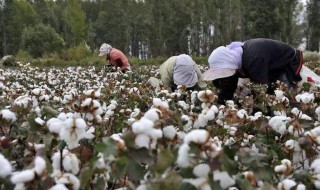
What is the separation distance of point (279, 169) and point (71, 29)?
56.5 m

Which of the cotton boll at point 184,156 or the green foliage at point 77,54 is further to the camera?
the green foliage at point 77,54

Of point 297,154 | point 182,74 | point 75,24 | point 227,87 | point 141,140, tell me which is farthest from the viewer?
point 75,24

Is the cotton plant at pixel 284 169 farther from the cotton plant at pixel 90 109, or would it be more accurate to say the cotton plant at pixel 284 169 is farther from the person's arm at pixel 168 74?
the person's arm at pixel 168 74

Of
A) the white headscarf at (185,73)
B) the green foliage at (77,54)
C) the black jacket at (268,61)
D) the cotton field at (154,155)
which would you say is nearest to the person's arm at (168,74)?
the white headscarf at (185,73)

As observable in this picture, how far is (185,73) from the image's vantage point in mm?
5496

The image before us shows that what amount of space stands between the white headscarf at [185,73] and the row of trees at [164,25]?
38541 mm

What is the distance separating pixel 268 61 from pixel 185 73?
1.57 meters

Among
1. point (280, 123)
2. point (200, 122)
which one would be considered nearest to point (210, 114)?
point (200, 122)

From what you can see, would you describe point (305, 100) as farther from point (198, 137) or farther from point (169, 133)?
point (198, 137)

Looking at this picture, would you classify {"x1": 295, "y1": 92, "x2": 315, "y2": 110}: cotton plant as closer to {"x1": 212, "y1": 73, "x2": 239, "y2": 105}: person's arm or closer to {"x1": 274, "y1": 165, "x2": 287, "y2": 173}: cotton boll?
{"x1": 274, "y1": 165, "x2": 287, "y2": 173}: cotton boll

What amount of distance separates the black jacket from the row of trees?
1578 inches

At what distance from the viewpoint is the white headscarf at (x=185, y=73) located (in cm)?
545

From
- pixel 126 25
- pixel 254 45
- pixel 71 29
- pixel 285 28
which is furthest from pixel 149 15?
pixel 254 45

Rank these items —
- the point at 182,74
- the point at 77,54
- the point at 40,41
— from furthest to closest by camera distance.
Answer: the point at 40,41 < the point at 77,54 < the point at 182,74
